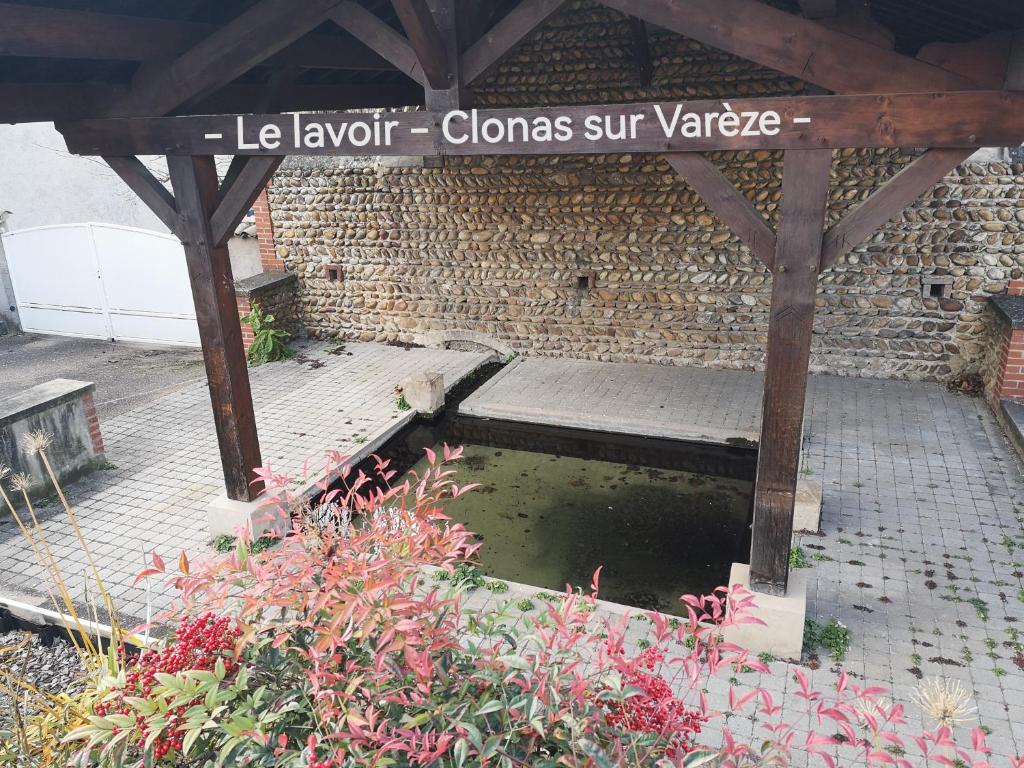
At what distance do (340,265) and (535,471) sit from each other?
15.3 feet

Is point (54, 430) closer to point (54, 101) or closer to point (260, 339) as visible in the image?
point (54, 101)

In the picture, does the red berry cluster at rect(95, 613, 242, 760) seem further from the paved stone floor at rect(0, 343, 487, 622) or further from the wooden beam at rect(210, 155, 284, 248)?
the wooden beam at rect(210, 155, 284, 248)

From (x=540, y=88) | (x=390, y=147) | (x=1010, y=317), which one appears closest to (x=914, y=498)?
(x=1010, y=317)

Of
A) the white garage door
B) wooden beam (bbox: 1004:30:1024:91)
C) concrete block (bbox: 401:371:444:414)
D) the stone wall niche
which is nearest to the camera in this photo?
wooden beam (bbox: 1004:30:1024:91)

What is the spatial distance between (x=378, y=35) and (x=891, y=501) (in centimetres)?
477

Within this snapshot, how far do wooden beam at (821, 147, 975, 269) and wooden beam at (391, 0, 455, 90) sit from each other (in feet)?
6.71

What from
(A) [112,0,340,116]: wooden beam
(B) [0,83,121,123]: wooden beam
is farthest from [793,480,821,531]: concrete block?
(B) [0,83,121,123]: wooden beam

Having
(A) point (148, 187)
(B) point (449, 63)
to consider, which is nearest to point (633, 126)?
(B) point (449, 63)

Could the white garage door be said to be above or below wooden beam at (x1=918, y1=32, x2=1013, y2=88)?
below

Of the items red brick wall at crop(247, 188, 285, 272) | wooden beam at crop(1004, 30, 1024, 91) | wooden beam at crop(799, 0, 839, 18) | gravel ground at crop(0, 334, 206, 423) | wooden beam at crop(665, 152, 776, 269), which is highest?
wooden beam at crop(799, 0, 839, 18)

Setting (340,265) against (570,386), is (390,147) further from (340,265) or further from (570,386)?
(340,265)

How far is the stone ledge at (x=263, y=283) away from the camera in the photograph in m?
9.24

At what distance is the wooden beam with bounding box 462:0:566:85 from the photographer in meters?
3.65

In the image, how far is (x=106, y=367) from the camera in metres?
9.65
